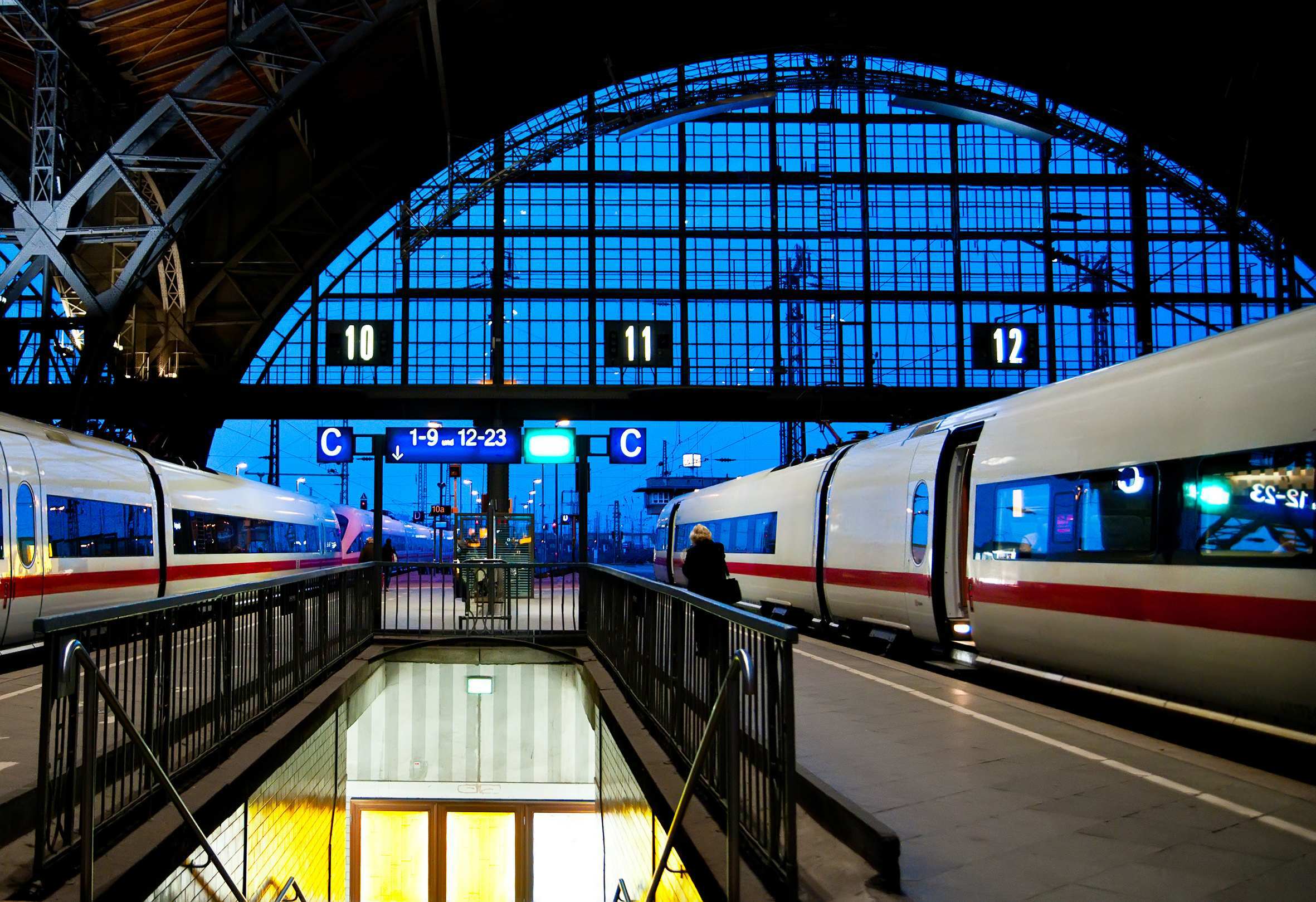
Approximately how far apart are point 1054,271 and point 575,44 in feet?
64.6

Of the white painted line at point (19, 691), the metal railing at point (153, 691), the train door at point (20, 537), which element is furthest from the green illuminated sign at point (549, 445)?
the white painted line at point (19, 691)

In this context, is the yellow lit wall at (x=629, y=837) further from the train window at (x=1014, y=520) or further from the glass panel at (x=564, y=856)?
the glass panel at (x=564, y=856)

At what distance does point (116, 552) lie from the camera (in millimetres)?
15094

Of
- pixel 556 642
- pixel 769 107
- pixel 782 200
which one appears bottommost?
pixel 556 642

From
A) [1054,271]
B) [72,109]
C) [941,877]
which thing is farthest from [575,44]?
[941,877]

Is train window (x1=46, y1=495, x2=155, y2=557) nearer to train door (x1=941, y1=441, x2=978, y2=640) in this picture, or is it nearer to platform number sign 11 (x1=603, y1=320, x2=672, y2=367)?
platform number sign 11 (x1=603, y1=320, x2=672, y2=367)

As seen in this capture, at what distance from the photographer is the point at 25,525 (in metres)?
12.1

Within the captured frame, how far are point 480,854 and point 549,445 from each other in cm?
996

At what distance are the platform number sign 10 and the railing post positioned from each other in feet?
61.5

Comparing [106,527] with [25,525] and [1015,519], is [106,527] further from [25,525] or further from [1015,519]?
[1015,519]

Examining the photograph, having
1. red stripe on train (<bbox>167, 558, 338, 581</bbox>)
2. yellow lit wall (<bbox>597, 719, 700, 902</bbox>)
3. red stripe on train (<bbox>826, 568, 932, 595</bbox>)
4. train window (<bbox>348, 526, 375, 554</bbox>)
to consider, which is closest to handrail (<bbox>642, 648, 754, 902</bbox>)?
yellow lit wall (<bbox>597, 719, 700, 902</bbox>)

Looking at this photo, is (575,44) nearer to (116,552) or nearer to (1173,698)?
(116,552)

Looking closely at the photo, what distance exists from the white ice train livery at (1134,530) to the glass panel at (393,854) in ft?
33.1

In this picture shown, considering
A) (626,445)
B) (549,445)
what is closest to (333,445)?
(549,445)
